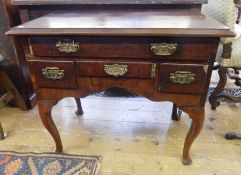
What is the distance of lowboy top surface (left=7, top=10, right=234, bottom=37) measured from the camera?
0.85 metres

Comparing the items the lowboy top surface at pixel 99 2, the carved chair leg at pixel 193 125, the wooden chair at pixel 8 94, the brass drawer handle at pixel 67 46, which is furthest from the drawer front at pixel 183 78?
the wooden chair at pixel 8 94

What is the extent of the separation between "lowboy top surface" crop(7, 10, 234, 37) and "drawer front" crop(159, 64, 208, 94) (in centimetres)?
15

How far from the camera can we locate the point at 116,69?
38.5 inches

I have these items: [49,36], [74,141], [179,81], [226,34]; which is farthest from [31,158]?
[226,34]

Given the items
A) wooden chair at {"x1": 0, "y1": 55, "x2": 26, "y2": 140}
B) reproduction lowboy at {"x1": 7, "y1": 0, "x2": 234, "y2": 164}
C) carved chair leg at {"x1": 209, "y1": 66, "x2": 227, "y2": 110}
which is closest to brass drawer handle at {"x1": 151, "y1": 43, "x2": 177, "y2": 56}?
reproduction lowboy at {"x1": 7, "y1": 0, "x2": 234, "y2": 164}

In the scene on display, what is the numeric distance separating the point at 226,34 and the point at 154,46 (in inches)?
10.2

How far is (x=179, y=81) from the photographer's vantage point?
960mm

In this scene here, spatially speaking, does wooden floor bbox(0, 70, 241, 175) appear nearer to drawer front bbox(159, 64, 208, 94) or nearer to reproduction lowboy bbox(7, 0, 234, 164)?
reproduction lowboy bbox(7, 0, 234, 164)

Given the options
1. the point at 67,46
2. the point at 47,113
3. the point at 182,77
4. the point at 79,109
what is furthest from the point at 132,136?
the point at 67,46

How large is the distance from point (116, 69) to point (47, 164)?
0.73m

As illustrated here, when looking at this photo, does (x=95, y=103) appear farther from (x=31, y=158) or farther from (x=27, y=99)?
(x=31, y=158)

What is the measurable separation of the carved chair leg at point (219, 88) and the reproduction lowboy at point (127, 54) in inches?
22.7

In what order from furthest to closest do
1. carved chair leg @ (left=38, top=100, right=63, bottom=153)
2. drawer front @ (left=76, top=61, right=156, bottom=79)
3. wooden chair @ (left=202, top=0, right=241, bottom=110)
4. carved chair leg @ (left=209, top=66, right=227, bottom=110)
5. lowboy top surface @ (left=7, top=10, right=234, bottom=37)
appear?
carved chair leg @ (left=209, top=66, right=227, bottom=110) < wooden chair @ (left=202, top=0, right=241, bottom=110) < carved chair leg @ (left=38, top=100, right=63, bottom=153) < drawer front @ (left=76, top=61, right=156, bottom=79) < lowboy top surface @ (left=7, top=10, right=234, bottom=37)

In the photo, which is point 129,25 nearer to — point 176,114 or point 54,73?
point 54,73
